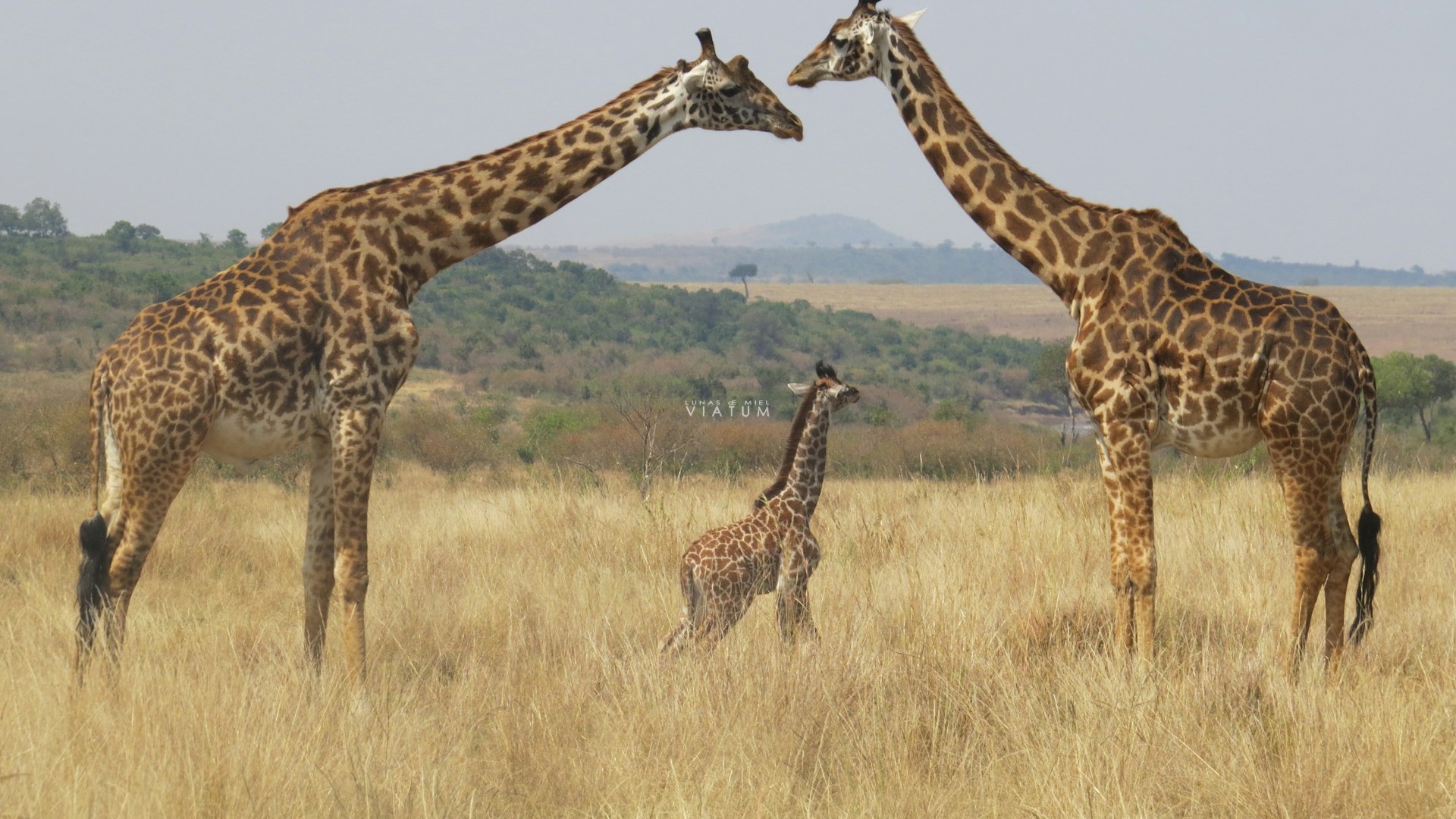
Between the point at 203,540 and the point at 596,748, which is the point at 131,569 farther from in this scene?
the point at 203,540

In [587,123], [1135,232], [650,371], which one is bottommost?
[650,371]

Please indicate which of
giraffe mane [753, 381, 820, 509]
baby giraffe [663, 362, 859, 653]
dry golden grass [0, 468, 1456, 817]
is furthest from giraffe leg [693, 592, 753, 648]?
giraffe mane [753, 381, 820, 509]

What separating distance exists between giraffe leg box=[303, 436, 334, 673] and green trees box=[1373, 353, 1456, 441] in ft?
88.2

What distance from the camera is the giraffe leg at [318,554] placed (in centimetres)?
643

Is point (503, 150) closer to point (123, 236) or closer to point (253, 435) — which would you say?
point (253, 435)

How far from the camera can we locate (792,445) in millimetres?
7426

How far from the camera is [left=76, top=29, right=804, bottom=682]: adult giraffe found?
19.2 ft

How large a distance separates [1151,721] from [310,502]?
404cm

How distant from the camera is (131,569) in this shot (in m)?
5.92

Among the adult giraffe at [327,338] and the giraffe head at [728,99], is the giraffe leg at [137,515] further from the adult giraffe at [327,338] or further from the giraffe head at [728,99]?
the giraffe head at [728,99]

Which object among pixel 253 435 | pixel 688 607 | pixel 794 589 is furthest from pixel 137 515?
pixel 794 589

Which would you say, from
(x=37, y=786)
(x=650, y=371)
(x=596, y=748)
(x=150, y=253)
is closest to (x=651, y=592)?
(x=596, y=748)

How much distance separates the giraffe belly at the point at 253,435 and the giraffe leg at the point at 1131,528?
3.76 meters

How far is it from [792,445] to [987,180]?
70.4 inches
